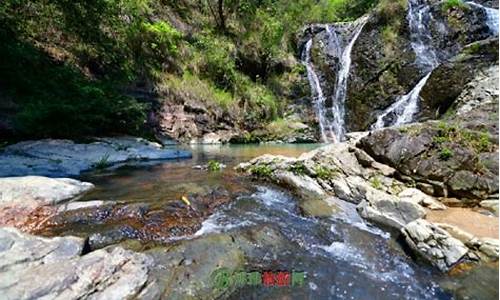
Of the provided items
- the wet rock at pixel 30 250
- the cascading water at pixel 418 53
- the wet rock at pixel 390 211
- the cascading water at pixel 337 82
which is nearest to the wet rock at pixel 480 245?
the wet rock at pixel 390 211

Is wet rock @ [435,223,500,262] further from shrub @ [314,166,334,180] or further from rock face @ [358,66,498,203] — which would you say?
shrub @ [314,166,334,180]

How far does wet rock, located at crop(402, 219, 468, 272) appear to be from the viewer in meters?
3.25

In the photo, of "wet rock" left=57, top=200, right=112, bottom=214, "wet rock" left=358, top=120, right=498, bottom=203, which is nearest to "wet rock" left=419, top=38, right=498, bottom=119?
"wet rock" left=358, top=120, right=498, bottom=203

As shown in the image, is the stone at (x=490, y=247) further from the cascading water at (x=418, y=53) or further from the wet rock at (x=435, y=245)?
the cascading water at (x=418, y=53)

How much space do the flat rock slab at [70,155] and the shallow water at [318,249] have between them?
3.36 feet

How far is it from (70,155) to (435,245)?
24.4ft

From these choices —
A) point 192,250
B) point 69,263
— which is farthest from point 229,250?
point 69,263

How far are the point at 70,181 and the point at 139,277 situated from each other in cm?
344

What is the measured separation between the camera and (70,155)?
7715 millimetres

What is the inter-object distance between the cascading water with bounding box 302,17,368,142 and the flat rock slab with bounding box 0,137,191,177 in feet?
26.5

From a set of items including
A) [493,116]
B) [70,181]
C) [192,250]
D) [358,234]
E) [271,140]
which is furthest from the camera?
[271,140]

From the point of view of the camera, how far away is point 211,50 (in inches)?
631

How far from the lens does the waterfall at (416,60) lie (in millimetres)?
12344

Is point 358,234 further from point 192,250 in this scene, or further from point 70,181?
point 70,181
